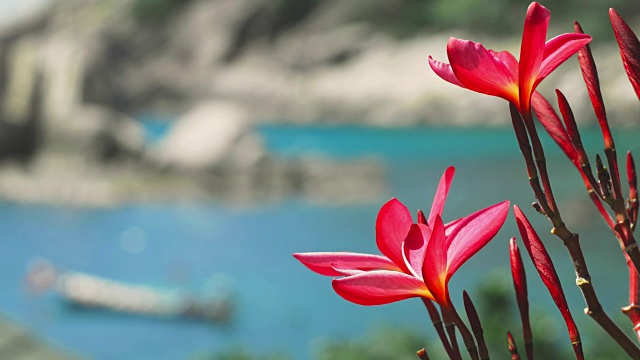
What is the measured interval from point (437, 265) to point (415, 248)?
1 cm

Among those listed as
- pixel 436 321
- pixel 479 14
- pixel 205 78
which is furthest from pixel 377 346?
pixel 436 321

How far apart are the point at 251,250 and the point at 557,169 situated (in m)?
1.11

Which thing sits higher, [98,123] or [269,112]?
[98,123]

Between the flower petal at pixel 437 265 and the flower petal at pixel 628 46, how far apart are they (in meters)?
0.07

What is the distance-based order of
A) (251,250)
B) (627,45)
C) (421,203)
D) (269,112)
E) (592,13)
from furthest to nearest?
(269,112) → (251,250) → (421,203) → (592,13) → (627,45)

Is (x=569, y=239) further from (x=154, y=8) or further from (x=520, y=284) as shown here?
(x=154, y=8)

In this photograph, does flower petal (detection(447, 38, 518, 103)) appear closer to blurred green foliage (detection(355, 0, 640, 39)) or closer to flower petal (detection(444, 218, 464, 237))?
flower petal (detection(444, 218, 464, 237))

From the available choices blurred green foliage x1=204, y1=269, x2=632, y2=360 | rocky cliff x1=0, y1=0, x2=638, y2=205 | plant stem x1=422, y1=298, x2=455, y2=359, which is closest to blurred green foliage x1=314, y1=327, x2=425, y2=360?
blurred green foliage x1=204, y1=269, x2=632, y2=360

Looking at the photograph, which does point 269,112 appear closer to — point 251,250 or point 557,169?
point 251,250

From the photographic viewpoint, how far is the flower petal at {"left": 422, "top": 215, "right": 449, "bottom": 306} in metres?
0.24

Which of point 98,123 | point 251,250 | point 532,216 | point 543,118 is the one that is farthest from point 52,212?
point 543,118

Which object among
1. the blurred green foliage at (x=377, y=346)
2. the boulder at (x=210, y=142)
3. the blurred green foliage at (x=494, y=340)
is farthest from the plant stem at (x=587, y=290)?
the boulder at (x=210, y=142)

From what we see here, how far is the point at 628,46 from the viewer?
0.25 metres

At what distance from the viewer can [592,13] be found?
8.46ft
